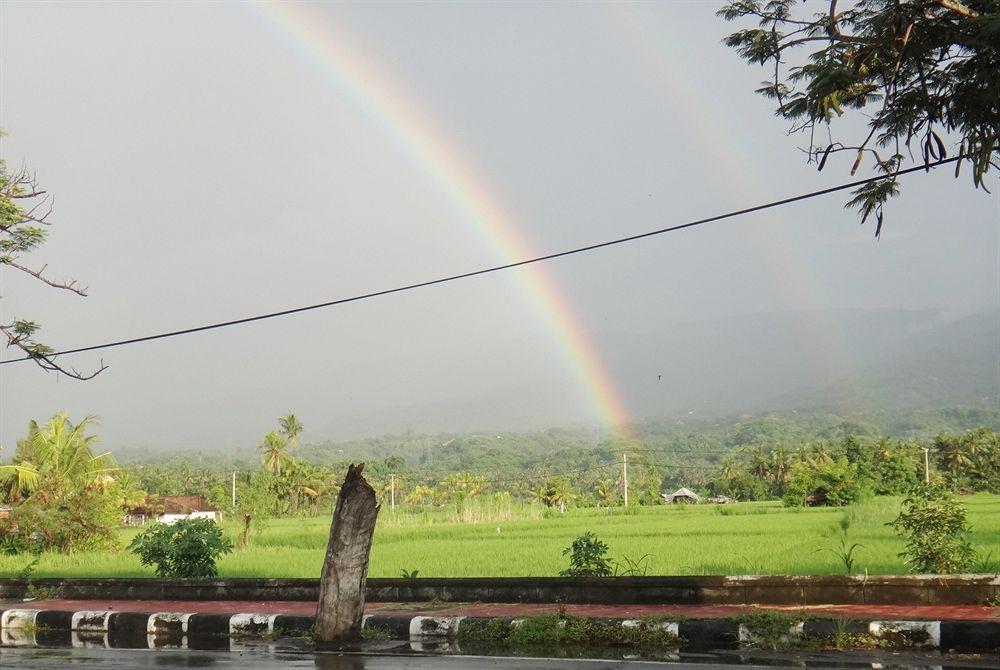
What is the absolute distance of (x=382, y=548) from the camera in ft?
81.5

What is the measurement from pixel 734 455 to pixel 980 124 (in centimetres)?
10927

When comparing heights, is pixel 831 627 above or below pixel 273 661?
above

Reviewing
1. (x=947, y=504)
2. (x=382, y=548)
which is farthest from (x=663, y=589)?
(x=382, y=548)

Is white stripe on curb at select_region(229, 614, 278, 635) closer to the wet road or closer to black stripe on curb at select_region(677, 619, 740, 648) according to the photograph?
the wet road

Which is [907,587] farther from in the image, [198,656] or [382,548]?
[382,548]

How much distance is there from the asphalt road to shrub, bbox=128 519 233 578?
193 inches

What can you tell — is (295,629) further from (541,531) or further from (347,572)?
(541,531)

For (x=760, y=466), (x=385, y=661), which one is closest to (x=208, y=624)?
(x=385, y=661)

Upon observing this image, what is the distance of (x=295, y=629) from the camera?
33.2 ft

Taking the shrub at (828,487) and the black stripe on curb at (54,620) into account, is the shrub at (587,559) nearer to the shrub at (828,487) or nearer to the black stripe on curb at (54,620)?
the black stripe on curb at (54,620)

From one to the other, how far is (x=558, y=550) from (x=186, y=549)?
Answer: 9383 millimetres

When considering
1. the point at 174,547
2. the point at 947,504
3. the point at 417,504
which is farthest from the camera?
the point at 417,504

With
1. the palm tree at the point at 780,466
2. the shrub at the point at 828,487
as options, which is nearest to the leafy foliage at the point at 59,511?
the shrub at the point at 828,487

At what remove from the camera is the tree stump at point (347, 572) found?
9.32m
